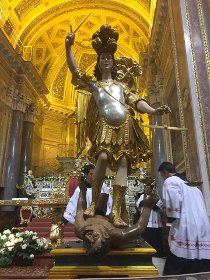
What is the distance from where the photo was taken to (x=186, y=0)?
6473 mm

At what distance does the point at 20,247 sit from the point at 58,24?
15.6 metres

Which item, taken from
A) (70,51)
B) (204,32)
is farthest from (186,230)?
(204,32)

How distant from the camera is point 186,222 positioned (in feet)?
10.2

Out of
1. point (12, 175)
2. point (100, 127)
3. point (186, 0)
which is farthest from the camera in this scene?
point (12, 175)

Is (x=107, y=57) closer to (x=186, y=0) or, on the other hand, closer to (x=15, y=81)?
(x=186, y=0)

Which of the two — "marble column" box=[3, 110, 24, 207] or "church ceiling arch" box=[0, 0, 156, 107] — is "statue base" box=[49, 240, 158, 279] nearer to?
"marble column" box=[3, 110, 24, 207]

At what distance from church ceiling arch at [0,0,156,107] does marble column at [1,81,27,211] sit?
288 centimetres

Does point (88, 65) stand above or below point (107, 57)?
above

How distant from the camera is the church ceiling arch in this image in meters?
13.8

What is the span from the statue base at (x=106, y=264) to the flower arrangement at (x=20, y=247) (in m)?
1.35

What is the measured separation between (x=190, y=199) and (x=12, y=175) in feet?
33.7

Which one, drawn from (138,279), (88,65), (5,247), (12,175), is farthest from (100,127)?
(88,65)

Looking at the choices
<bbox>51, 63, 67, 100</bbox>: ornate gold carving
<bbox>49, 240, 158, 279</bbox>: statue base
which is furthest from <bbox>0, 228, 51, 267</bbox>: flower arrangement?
<bbox>51, 63, 67, 100</bbox>: ornate gold carving

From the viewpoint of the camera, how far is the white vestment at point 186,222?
3.02 metres
